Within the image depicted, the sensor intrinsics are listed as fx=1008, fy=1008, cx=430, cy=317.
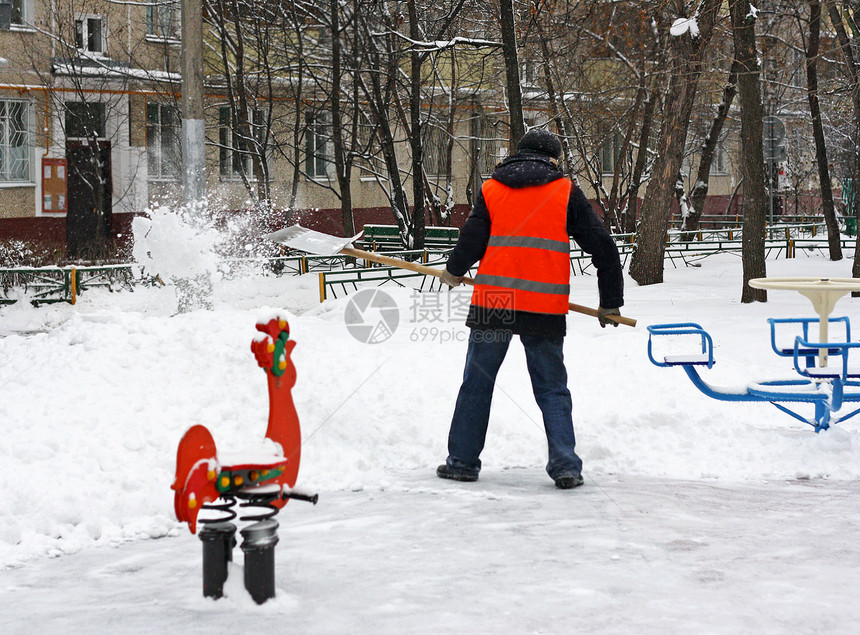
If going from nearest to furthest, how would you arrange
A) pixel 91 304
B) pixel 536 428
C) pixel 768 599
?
pixel 768 599 → pixel 536 428 → pixel 91 304

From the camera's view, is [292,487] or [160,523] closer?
[292,487]

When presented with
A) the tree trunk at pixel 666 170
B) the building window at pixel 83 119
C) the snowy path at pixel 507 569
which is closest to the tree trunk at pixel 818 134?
the tree trunk at pixel 666 170

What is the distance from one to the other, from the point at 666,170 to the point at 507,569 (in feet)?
42.6

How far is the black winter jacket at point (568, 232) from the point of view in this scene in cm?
523

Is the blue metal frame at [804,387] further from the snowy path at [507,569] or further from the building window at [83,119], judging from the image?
the building window at [83,119]

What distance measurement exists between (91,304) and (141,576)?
464 inches

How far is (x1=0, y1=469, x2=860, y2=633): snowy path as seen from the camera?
3.46m

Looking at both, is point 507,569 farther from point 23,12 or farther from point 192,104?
point 23,12

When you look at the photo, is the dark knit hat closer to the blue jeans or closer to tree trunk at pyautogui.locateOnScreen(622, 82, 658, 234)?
the blue jeans

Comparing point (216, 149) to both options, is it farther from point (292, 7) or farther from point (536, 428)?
point (536, 428)

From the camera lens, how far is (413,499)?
201 inches

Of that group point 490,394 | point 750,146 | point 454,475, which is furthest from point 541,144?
point 750,146

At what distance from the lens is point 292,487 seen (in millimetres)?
3838

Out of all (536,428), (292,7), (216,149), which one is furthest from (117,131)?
(536,428)
